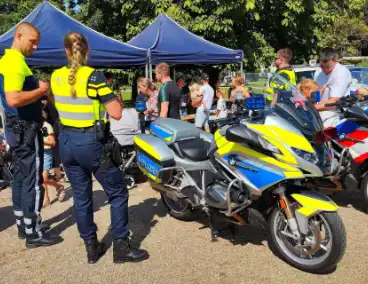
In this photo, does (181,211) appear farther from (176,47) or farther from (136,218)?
(176,47)

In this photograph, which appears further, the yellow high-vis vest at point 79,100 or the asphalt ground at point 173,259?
the asphalt ground at point 173,259

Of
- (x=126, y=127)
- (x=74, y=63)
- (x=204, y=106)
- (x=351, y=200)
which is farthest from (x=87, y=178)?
(x=204, y=106)

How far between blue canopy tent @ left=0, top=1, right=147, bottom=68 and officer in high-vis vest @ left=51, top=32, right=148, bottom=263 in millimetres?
4365

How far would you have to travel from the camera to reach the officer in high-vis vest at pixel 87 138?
3.06 meters

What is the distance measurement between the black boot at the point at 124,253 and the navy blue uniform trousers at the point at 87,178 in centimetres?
6

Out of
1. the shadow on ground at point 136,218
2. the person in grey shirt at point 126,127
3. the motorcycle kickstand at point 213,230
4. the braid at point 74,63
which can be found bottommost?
the shadow on ground at point 136,218

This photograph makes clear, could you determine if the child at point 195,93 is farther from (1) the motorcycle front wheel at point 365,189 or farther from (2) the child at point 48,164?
(1) the motorcycle front wheel at point 365,189

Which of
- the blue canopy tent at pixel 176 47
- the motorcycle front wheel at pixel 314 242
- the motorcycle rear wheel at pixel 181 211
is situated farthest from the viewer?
the blue canopy tent at pixel 176 47

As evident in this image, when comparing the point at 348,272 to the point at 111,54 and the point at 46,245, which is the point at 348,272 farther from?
the point at 111,54

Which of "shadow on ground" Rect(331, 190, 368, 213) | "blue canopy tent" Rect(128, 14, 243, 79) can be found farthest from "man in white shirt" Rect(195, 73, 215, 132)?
"shadow on ground" Rect(331, 190, 368, 213)

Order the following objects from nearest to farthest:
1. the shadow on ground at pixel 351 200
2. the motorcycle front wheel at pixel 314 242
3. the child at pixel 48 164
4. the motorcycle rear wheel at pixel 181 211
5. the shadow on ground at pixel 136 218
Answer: the motorcycle front wheel at pixel 314 242
the shadow on ground at pixel 136 218
the motorcycle rear wheel at pixel 181 211
the shadow on ground at pixel 351 200
the child at pixel 48 164

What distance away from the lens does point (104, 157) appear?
3.19 meters

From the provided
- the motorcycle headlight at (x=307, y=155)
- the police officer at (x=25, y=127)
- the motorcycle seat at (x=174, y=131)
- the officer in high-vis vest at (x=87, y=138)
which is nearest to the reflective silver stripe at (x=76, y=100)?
the officer in high-vis vest at (x=87, y=138)

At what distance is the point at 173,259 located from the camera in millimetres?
3533
